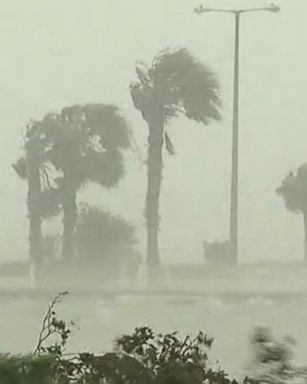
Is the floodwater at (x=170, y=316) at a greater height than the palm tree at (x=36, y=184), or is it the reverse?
the palm tree at (x=36, y=184)

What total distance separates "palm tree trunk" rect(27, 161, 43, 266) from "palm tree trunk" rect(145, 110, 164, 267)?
23cm

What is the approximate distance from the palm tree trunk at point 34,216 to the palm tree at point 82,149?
48 millimetres

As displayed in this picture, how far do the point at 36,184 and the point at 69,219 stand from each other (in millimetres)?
106

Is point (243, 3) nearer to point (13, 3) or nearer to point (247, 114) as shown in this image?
point (247, 114)

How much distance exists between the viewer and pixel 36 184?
215 centimetres

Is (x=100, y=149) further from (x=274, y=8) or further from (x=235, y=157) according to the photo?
(x=274, y=8)

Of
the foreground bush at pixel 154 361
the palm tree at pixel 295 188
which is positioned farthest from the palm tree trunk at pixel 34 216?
the palm tree at pixel 295 188

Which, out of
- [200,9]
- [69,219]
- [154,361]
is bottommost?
[154,361]

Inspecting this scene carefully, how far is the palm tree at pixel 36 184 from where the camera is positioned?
7.00 ft

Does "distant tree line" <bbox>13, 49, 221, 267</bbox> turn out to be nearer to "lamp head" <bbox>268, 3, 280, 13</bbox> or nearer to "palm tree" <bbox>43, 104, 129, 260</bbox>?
"palm tree" <bbox>43, 104, 129, 260</bbox>

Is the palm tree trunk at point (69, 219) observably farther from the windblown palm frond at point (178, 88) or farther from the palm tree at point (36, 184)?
the windblown palm frond at point (178, 88)

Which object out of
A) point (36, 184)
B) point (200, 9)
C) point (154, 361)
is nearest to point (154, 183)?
point (36, 184)

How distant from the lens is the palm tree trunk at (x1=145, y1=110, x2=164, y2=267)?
2.10 meters

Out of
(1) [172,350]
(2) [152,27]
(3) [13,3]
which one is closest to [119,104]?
(2) [152,27]
